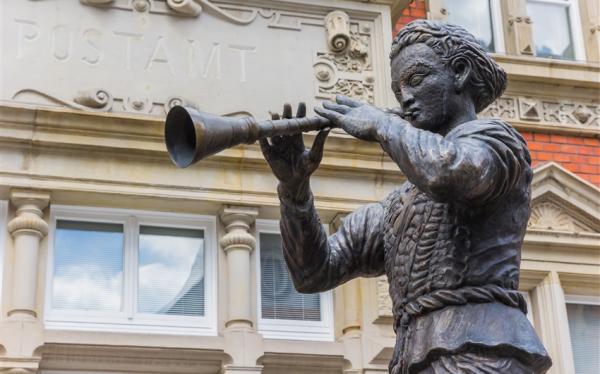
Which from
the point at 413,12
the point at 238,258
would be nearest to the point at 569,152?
the point at 413,12

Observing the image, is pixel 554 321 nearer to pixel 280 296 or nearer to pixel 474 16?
pixel 280 296

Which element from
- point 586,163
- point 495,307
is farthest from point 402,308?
point 586,163

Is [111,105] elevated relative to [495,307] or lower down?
elevated

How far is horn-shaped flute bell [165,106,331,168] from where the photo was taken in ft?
11.5

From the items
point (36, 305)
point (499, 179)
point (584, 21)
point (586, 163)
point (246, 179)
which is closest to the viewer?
point (499, 179)

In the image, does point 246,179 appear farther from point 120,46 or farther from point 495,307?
point 495,307

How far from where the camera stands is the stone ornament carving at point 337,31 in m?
9.92

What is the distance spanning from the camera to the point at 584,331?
1027 centimetres

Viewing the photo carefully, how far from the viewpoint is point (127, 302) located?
9.08 m

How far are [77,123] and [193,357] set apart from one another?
168 cm

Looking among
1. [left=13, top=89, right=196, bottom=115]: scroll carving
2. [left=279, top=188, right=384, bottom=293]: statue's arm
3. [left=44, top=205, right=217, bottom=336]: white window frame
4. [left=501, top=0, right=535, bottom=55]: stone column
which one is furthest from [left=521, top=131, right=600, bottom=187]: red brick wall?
[left=279, top=188, right=384, bottom=293]: statue's arm

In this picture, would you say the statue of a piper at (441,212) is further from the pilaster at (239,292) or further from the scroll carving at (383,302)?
the scroll carving at (383,302)

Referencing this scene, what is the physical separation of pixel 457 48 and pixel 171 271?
5.78 m

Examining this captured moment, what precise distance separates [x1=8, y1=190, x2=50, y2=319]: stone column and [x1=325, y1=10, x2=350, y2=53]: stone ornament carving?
2.36 m
